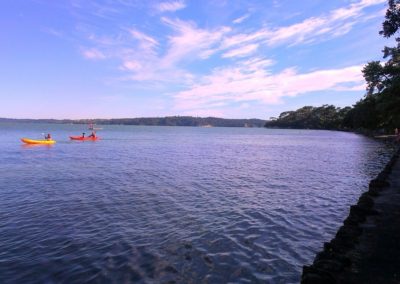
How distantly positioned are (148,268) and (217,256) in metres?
2.49

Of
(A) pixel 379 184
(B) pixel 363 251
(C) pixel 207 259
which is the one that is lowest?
(C) pixel 207 259

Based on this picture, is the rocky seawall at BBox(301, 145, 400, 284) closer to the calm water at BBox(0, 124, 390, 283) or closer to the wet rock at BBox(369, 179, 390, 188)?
the calm water at BBox(0, 124, 390, 283)

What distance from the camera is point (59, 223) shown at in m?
15.8

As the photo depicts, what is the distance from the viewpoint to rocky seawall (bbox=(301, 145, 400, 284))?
880cm

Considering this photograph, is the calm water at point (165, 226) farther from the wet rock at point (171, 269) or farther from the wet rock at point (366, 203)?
the wet rock at point (366, 203)

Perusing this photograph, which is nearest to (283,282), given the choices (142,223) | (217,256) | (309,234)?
(217,256)

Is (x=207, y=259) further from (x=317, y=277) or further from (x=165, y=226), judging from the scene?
(x=317, y=277)

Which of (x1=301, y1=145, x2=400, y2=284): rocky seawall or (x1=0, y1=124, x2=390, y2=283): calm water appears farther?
(x1=0, y1=124, x2=390, y2=283): calm water

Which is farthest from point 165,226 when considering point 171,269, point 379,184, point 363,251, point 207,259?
point 379,184

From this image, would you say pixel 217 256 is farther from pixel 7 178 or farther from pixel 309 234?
pixel 7 178

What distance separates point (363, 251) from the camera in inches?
420

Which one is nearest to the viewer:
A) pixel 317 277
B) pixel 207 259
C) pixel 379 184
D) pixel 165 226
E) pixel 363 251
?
pixel 317 277

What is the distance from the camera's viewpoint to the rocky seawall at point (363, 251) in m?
8.80

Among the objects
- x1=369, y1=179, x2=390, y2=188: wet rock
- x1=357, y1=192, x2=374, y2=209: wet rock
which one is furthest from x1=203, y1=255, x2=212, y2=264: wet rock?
x1=369, y1=179, x2=390, y2=188: wet rock
